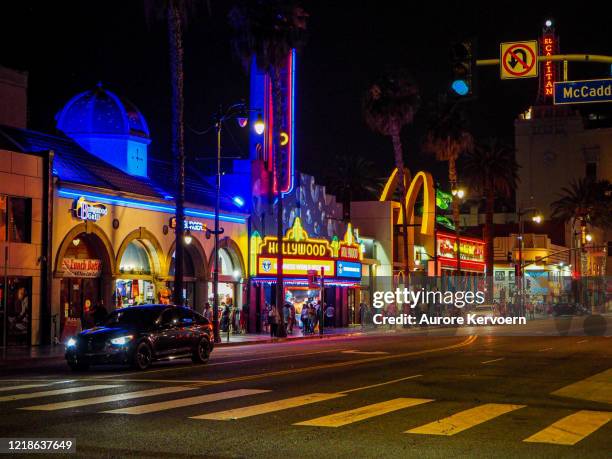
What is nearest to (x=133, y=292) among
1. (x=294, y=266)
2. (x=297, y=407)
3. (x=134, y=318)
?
(x=294, y=266)

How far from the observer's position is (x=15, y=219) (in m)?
34.5

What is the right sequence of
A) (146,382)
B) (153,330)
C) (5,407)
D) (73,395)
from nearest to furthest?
(5,407) < (73,395) < (146,382) < (153,330)

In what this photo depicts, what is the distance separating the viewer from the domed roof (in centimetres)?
4256

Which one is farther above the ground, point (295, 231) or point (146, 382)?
point (295, 231)

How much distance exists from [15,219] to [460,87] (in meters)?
22.8

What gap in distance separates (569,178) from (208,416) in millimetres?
118181

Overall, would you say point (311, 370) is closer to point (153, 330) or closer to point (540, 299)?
point (153, 330)

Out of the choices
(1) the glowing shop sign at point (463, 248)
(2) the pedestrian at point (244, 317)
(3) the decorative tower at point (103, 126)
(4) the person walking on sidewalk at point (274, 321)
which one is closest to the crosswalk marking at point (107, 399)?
(4) the person walking on sidewalk at point (274, 321)

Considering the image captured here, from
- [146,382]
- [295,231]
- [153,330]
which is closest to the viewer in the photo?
[146,382]

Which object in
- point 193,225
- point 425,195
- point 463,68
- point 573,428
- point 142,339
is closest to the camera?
point 573,428

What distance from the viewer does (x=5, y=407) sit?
14578 mm

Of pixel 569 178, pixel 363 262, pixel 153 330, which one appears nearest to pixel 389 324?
pixel 363 262

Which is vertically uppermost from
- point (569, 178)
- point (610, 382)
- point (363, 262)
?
point (569, 178)

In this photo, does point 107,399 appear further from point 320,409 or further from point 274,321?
point 274,321
